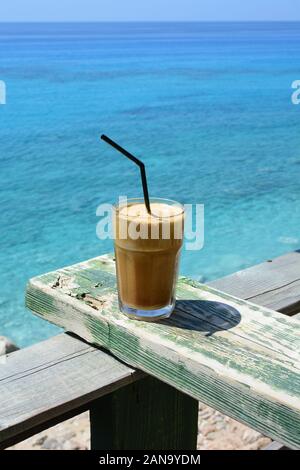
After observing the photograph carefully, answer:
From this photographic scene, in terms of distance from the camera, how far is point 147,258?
114 cm

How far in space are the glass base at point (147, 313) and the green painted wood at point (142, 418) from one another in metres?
0.11

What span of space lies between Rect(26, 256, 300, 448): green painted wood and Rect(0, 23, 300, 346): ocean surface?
23 cm

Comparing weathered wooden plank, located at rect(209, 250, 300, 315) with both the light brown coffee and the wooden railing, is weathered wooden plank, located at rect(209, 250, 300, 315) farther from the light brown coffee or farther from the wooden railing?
the light brown coffee

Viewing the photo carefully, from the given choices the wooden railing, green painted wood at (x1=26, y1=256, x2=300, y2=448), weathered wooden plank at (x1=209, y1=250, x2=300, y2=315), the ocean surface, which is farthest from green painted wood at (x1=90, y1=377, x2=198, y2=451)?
the ocean surface

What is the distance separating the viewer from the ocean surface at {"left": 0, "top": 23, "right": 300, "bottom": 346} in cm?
758

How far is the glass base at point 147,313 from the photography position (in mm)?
1119

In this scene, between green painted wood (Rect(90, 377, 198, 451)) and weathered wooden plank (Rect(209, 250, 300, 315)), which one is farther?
weathered wooden plank (Rect(209, 250, 300, 315))

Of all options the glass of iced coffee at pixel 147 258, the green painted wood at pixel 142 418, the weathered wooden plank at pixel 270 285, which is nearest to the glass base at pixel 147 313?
the glass of iced coffee at pixel 147 258

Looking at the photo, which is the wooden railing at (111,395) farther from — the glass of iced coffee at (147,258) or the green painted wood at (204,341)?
the glass of iced coffee at (147,258)

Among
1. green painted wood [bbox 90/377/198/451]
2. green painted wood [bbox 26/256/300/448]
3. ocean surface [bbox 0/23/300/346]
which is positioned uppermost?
green painted wood [bbox 26/256/300/448]

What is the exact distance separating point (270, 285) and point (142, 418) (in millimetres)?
396
